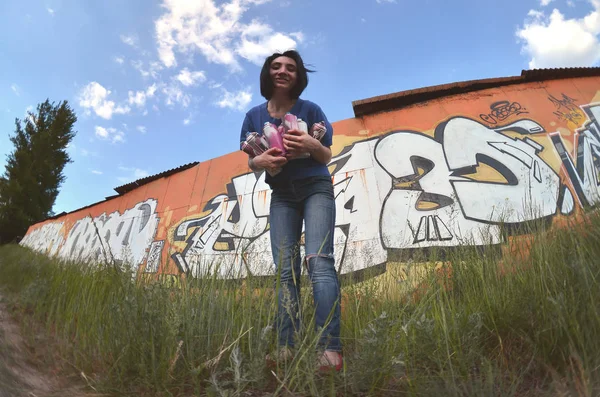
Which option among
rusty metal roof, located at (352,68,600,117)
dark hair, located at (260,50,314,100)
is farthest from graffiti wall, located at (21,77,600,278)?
dark hair, located at (260,50,314,100)

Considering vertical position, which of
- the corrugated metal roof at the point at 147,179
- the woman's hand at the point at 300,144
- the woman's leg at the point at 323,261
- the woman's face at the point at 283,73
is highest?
the corrugated metal roof at the point at 147,179

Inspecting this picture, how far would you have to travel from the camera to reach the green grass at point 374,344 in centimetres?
109

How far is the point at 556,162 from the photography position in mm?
5887

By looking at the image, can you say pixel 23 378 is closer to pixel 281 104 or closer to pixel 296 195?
pixel 296 195

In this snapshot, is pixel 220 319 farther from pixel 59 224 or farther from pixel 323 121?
pixel 59 224

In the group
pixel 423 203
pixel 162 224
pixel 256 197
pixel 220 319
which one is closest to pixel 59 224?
pixel 162 224

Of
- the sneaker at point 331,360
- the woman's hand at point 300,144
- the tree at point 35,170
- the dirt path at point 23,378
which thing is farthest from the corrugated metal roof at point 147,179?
the tree at point 35,170

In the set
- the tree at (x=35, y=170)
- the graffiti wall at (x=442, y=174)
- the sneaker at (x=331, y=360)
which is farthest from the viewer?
the tree at (x=35, y=170)

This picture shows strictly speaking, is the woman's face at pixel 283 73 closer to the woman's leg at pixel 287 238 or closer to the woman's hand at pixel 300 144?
the woman's hand at pixel 300 144

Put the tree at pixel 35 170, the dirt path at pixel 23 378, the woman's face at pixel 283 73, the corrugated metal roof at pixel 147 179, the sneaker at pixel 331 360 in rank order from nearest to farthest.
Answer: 1. the dirt path at pixel 23 378
2. the sneaker at pixel 331 360
3. the woman's face at pixel 283 73
4. the corrugated metal roof at pixel 147 179
5. the tree at pixel 35 170

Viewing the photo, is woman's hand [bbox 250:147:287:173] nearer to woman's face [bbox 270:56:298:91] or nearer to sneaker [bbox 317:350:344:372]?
woman's face [bbox 270:56:298:91]

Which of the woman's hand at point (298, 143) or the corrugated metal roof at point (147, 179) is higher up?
the corrugated metal roof at point (147, 179)

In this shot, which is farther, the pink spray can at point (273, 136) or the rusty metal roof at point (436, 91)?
the rusty metal roof at point (436, 91)

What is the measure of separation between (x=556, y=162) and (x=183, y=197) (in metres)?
8.34
